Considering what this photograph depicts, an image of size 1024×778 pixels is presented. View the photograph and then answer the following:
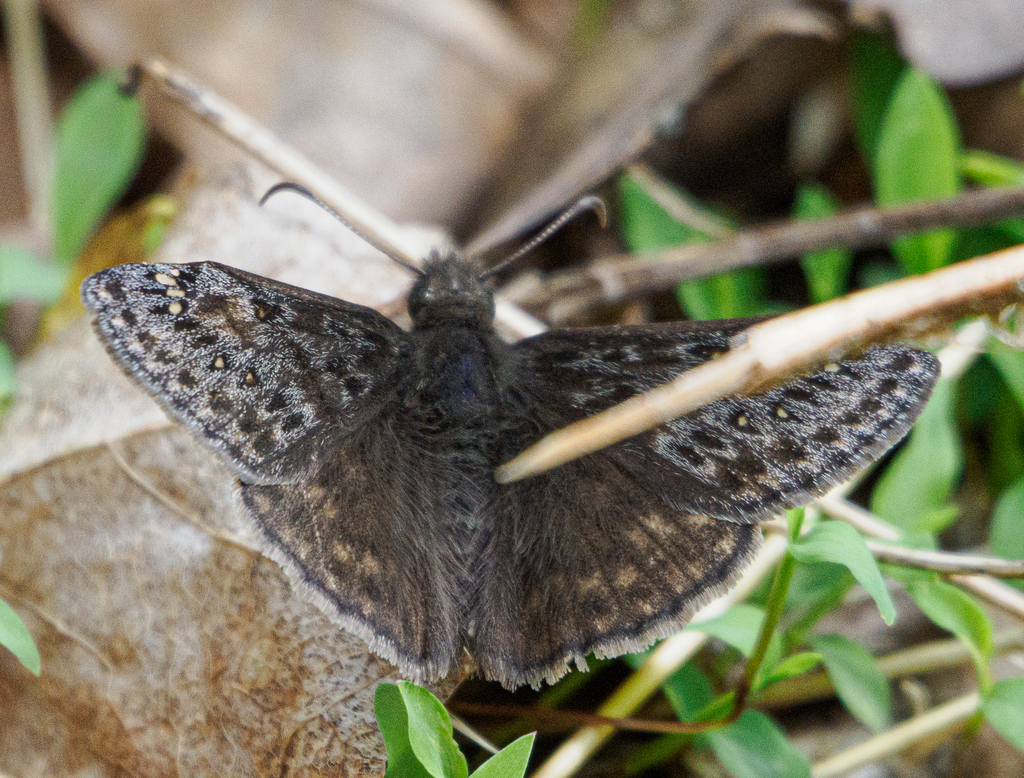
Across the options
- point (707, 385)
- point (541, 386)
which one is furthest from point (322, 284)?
point (707, 385)

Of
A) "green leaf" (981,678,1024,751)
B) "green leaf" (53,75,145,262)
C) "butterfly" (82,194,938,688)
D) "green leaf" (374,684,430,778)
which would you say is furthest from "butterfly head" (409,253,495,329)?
"green leaf" (53,75,145,262)

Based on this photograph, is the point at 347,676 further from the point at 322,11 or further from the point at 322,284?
the point at 322,11

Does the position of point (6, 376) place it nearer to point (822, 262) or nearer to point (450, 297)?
point (450, 297)

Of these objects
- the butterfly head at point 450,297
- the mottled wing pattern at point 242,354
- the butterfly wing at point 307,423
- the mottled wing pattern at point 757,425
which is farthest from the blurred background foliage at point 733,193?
the butterfly head at point 450,297

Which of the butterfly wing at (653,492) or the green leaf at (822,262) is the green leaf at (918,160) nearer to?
the green leaf at (822,262)

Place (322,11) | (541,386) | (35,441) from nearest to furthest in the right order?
(541,386), (35,441), (322,11)
